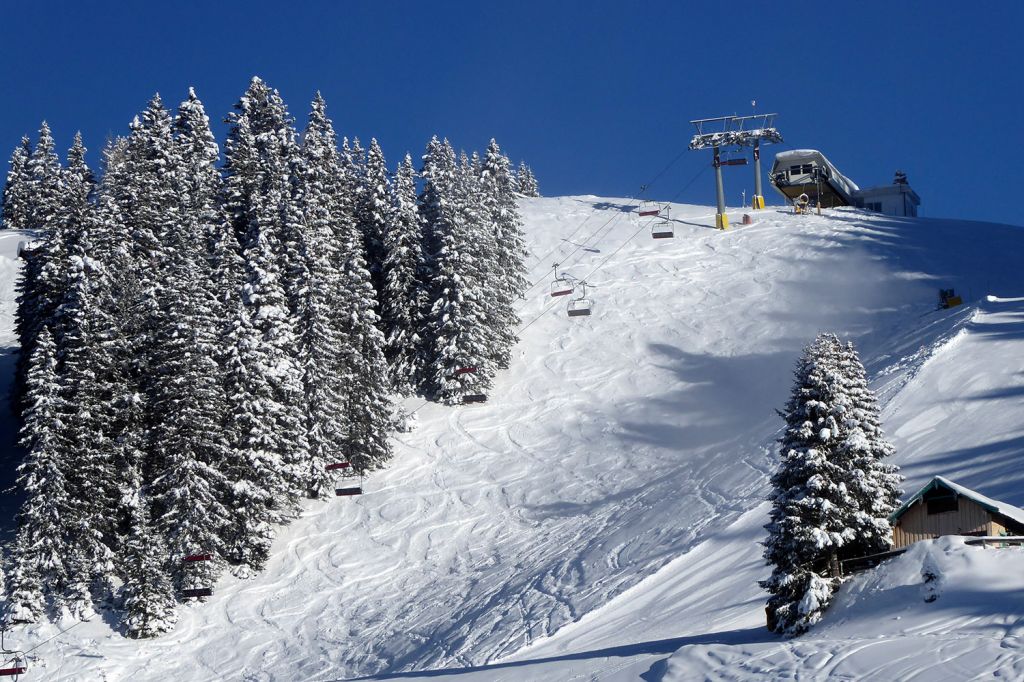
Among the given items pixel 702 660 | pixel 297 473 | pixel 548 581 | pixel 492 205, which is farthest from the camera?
pixel 492 205

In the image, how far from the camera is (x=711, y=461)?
44750 millimetres

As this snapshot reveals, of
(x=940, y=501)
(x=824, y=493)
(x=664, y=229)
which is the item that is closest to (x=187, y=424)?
(x=824, y=493)

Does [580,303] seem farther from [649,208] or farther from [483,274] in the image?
[649,208]

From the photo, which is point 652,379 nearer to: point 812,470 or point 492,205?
point 492,205

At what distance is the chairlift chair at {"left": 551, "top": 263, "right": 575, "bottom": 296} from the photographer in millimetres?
66562

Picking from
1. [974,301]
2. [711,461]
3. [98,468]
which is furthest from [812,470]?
[974,301]

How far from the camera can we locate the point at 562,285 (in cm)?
6869

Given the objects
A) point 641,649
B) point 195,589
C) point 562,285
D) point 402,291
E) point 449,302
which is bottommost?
point 641,649

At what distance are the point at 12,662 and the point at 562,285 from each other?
38.8 m

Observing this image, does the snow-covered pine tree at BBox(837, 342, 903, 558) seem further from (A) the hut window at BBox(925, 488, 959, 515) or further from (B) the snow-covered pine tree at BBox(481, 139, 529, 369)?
(B) the snow-covered pine tree at BBox(481, 139, 529, 369)

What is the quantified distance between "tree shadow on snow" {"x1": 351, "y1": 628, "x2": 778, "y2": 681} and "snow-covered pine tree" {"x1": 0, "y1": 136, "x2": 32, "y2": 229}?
2912 inches

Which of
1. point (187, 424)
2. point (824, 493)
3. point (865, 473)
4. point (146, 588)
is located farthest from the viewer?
point (187, 424)

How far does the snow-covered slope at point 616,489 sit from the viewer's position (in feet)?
109

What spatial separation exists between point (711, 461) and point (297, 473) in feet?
50.9
